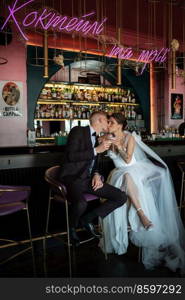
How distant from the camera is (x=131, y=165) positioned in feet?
11.1

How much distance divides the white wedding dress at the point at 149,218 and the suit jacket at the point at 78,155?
0.47 metres

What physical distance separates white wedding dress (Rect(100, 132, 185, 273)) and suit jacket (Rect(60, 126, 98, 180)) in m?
0.47

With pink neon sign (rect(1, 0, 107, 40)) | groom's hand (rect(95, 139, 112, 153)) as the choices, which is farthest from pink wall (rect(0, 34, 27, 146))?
groom's hand (rect(95, 139, 112, 153))

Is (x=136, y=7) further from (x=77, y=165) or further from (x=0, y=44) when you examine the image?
(x=77, y=165)

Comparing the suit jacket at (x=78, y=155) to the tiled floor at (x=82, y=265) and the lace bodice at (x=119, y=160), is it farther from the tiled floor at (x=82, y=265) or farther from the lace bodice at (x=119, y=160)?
the tiled floor at (x=82, y=265)

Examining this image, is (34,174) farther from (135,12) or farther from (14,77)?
(135,12)

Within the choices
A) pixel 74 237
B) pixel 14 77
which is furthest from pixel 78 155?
pixel 14 77

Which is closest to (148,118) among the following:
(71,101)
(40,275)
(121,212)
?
(71,101)

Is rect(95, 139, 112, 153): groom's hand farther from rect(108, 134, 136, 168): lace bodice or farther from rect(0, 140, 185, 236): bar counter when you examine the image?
rect(0, 140, 185, 236): bar counter

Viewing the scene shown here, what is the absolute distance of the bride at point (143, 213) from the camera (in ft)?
9.82

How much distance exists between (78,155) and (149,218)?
0.99 m

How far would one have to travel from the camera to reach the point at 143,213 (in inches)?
121

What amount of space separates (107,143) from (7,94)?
13.0 feet

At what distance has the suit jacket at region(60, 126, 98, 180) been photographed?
2881 millimetres
